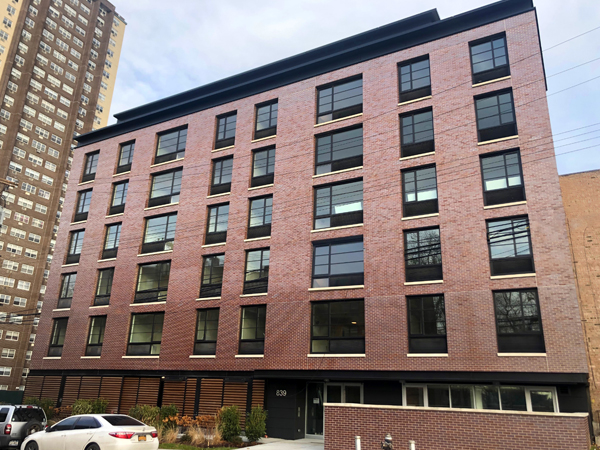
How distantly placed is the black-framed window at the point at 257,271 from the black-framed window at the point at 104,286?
1057 cm

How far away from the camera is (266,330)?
25.9m

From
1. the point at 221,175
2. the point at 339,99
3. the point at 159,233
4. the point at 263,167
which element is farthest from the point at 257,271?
the point at 339,99

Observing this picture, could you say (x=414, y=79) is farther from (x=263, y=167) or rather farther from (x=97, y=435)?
(x=97, y=435)

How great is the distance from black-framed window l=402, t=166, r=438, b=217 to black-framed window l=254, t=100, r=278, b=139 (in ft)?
30.5

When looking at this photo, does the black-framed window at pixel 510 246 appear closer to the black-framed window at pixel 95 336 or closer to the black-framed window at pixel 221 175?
the black-framed window at pixel 221 175

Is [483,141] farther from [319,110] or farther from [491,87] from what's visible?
[319,110]

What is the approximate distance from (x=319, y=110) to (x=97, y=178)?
1784 centimetres

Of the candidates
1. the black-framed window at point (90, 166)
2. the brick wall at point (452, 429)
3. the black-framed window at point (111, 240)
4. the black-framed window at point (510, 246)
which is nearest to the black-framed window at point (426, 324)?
the black-framed window at point (510, 246)

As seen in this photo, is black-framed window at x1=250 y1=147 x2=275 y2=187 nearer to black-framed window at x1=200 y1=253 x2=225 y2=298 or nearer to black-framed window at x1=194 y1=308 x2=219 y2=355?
black-framed window at x1=200 y1=253 x2=225 y2=298

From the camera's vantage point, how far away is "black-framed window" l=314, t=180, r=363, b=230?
25.9m

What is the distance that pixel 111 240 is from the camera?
34094mm

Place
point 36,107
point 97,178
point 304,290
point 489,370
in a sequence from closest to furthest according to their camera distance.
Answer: point 489,370 → point 304,290 → point 97,178 → point 36,107

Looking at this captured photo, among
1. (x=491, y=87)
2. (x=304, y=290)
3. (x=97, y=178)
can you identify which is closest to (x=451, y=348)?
(x=304, y=290)

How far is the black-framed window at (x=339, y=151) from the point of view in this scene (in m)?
26.9
